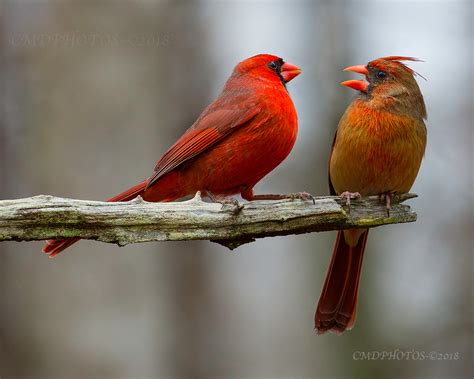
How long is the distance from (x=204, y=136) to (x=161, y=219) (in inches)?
36.6

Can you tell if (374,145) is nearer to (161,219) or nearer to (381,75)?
(381,75)

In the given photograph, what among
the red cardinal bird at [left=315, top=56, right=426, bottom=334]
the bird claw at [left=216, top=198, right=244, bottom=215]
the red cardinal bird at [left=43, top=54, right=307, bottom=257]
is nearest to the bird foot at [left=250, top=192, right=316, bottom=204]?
the red cardinal bird at [left=43, top=54, right=307, bottom=257]

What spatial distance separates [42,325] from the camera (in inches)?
254

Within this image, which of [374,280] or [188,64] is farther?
[374,280]

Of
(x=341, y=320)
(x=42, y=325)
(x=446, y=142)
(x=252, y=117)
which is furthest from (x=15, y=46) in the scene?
(x=446, y=142)

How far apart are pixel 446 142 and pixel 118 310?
4.07 m

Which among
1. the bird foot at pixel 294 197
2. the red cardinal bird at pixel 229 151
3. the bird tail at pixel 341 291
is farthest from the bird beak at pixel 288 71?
the bird tail at pixel 341 291

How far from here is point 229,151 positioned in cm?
473

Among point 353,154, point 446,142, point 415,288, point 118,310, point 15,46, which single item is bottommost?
point 415,288

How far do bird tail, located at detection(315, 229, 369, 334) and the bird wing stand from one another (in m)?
1.27

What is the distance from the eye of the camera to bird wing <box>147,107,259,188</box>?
4734 millimetres

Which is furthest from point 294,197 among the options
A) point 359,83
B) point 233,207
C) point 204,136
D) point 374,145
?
point 359,83

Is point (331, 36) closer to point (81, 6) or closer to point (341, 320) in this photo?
point (81, 6)

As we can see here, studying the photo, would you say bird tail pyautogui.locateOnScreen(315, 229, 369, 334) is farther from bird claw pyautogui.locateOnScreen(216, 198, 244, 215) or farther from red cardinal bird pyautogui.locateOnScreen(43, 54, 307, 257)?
bird claw pyautogui.locateOnScreen(216, 198, 244, 215)
